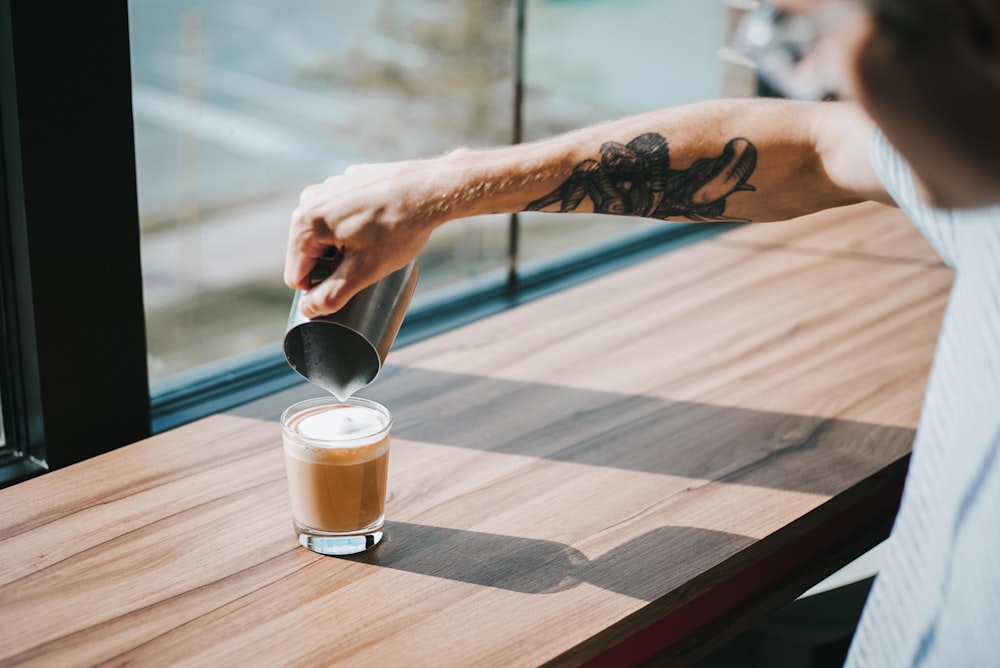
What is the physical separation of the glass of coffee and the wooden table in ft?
0.09

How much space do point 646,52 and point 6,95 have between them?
71.5 inches

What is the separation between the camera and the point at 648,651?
3.49 ft

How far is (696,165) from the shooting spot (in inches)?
44.2

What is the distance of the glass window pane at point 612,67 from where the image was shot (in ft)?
6.92

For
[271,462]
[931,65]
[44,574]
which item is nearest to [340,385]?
[271,462]

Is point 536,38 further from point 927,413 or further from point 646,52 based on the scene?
point 927,413

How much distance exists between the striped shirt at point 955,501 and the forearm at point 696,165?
0.60 ft

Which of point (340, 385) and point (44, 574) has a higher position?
point (340, 385)

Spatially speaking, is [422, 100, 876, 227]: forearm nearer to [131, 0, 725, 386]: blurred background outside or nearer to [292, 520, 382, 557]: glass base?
[292, 520, 382, 557]: glass base

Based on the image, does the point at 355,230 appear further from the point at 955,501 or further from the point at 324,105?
the point at 324,105

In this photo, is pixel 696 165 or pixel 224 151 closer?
pixel 696 165

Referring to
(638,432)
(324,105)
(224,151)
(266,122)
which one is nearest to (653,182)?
(638,432)

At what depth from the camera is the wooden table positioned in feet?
2.97

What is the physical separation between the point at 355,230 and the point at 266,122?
1.39 m
